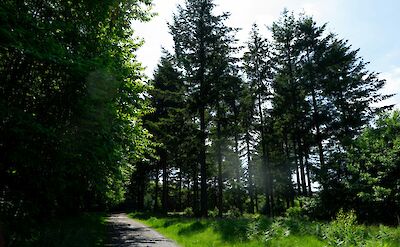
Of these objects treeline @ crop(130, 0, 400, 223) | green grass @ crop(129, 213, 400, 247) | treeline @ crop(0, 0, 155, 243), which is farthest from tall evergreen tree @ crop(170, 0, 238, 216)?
treeline @ crop(0, 0, 155, 243)

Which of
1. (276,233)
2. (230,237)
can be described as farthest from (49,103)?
(276,233)

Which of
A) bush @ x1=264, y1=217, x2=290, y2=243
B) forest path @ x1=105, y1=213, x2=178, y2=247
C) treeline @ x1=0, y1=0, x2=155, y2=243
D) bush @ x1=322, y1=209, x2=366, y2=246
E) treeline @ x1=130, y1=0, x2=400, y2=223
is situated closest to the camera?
treeline @ x1=0, y1=0, x2=155, y2=243

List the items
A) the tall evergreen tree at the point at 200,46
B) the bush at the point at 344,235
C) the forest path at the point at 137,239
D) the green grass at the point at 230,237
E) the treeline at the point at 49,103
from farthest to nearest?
→ 1. the tall evergreen tree at the point at 200,46
2. the forest path at the point at 137,239
3. the green grass at the point at 230,237
4. the bush at the point at 344,235
5. the treeline at the point at 49,103

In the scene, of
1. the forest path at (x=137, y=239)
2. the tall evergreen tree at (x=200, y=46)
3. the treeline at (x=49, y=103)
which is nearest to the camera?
the treeline at (x=49, y=103)

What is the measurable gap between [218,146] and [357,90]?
13761 mm

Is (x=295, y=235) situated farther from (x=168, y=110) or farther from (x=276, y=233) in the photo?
(x=168, y=110)

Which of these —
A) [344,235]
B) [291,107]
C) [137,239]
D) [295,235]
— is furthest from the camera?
[291,107]

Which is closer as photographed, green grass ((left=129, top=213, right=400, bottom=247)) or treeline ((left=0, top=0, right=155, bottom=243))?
treeline ((left=0, top=0, right=155, bottom=243))

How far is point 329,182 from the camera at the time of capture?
22.0 metres

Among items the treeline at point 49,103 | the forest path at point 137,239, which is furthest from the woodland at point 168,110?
the forest path at point 137,239

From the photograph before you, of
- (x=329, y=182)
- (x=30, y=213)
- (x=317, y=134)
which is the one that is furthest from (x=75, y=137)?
(x=317, y=134)

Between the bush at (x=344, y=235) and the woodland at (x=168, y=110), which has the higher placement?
the woodland at (x=168, y=110)

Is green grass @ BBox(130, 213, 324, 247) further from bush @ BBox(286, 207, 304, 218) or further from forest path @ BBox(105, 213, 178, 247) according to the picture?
bush @ BBox(286, 207, 304, 218)

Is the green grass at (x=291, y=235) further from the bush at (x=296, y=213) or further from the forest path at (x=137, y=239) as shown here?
the bush at (x=296, y=213)
